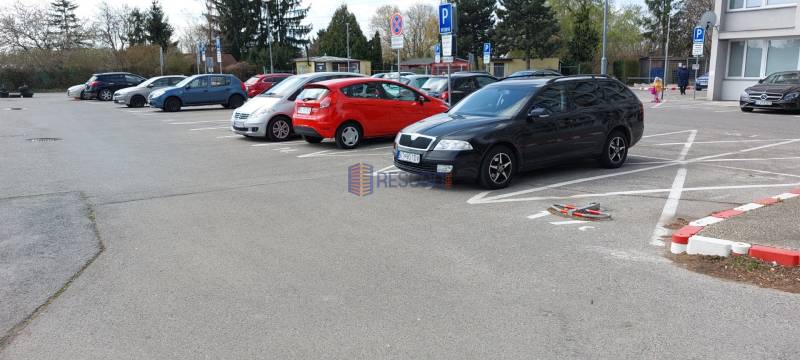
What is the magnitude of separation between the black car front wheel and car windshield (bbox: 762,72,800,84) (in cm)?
1839

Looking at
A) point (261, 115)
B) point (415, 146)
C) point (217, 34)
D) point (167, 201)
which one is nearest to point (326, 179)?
point (415, 146)

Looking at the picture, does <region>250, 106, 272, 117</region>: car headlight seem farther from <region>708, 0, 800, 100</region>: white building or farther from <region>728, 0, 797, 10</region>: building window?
<region>728, 0, 797, 10</region>: building window

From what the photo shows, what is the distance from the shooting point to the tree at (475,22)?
218 feet

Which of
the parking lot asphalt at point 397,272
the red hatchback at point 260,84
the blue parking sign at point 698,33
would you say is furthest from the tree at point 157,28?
the parking lot asphalt at point 397,272

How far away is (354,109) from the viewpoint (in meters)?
13.7

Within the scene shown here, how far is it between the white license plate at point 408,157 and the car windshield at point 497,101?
4.28ft

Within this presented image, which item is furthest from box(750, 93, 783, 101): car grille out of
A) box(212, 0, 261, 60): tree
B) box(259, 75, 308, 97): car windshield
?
box(212, 0, 261, 60): tree

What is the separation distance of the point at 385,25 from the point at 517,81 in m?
90.1

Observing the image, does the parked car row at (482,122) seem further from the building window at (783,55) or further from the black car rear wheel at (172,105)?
the building window at (783,55)

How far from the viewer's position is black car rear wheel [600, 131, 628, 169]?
10.5m

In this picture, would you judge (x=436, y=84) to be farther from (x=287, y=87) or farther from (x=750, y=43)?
(x=750, y=43)

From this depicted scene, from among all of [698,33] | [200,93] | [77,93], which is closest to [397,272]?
[200,93]

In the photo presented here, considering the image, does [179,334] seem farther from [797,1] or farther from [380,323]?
[797,1]

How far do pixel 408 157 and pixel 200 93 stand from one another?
20.1m
